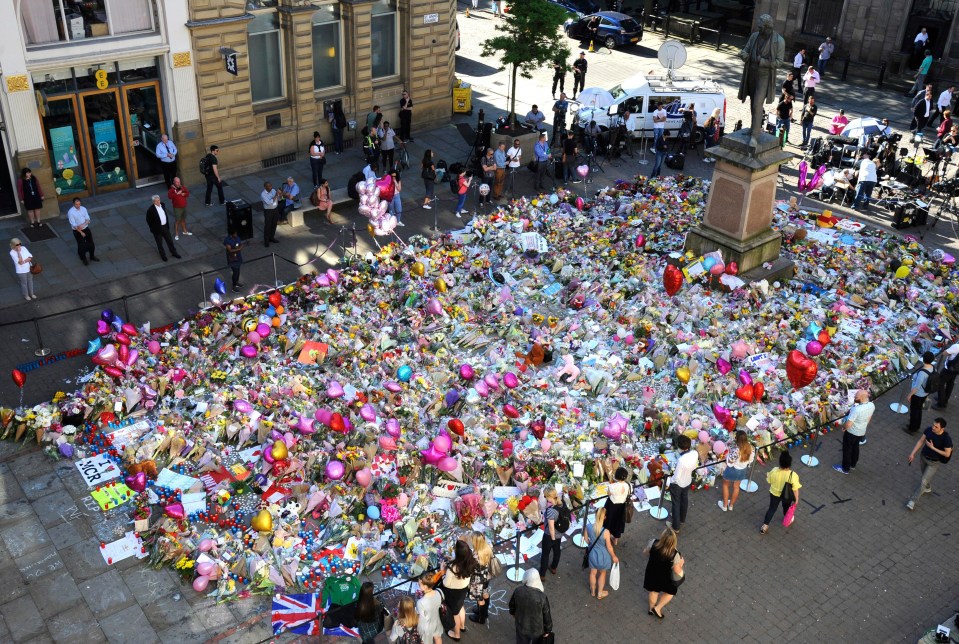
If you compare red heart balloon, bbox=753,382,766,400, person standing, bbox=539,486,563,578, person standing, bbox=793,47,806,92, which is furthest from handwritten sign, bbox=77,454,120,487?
person standing, bbox=793,47,806,92

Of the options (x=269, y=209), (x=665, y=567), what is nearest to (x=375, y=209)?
(x=269, y=209)

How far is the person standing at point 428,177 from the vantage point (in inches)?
950

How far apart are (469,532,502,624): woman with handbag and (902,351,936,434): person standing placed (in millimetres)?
8462

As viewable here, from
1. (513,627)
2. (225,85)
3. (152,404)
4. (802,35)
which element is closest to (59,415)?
(152,404)

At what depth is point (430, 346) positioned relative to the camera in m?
17.9

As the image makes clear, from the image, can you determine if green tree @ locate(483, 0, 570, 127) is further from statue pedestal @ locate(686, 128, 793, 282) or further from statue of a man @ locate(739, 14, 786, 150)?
statue of a man @ locate(739, 14, 786, 150)

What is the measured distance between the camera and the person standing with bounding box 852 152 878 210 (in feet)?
82.8

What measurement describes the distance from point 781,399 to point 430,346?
6353 mm

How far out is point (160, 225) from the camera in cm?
2061

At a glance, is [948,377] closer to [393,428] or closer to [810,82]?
[393,428]

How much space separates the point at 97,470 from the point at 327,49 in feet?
50.6

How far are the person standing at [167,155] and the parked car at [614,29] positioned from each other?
20341 mm

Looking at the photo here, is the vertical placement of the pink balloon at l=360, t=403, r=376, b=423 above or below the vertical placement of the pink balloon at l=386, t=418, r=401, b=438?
above

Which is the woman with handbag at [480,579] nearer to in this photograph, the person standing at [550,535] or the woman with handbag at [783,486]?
the person standing at [550,535]
